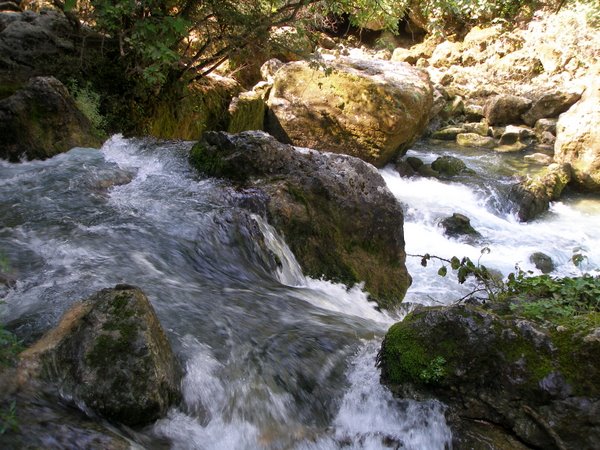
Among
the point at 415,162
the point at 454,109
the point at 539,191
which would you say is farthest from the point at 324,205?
the point at 454,109

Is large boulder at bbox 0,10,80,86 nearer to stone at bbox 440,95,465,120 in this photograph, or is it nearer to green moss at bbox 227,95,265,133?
green moss at bbox 227,95,265,133

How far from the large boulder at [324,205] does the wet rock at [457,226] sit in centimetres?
352

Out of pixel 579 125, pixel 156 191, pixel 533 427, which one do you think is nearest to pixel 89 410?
pixel 533 427

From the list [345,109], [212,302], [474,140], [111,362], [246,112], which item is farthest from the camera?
[474,140]

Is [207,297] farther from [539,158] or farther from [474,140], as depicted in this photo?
[474,140]

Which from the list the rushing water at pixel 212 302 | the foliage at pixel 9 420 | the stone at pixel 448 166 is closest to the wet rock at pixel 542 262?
the stone at pixel 448 166

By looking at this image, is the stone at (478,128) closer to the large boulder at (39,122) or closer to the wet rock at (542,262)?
the wet rock at (542,262)

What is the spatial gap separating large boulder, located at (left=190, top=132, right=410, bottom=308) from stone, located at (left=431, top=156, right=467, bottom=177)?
6.44 metres

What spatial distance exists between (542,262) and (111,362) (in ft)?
26.6

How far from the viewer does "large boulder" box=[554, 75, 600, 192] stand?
1182 cm

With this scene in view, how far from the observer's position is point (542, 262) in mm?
8820

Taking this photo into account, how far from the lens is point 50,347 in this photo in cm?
269

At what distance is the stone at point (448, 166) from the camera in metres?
12.3

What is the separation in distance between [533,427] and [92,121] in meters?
6.58
